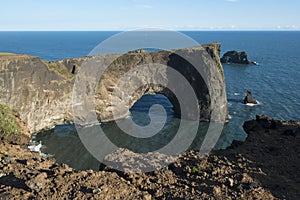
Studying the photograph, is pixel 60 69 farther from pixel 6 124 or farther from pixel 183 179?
pixel 183 179

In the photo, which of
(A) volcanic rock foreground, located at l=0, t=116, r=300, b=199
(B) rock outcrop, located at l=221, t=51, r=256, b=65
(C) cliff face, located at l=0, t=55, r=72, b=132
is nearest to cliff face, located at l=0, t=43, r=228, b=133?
(C) cliff face, located at l=0, t=55, r=72, b=132

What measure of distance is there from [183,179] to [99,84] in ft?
131

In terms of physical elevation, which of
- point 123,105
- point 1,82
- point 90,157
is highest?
point 1,82

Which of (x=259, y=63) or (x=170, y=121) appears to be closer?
(x=170, y=121)

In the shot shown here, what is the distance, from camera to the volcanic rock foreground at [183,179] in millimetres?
18375

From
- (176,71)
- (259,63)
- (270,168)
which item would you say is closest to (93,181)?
(270,168)

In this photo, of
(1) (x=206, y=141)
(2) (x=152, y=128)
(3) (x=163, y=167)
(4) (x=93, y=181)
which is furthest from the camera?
(2) (x=152, y=128)

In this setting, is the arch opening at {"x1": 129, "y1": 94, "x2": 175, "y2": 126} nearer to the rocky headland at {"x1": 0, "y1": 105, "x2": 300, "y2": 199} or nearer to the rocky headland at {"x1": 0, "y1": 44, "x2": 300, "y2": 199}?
the rocky headland at {"x1": 0, "y1": 44, "x2": 300, "y2": 199}

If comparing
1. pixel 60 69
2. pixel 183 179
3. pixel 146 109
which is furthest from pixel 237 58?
pixel 183 179

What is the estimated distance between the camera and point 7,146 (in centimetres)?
3312

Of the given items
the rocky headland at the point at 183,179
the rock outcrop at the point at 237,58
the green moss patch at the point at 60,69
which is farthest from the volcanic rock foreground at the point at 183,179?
the rock outcrop at the point at 237,58

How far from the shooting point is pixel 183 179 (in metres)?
20.9

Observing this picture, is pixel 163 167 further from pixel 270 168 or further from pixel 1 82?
pixel 1 82

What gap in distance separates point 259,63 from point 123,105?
10669cm
